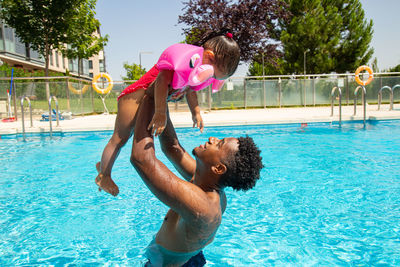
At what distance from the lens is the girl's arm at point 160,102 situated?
2.07 m

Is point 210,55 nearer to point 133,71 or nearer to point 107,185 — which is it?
point 107,185

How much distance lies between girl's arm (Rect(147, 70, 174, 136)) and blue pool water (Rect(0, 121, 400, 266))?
1.55 m

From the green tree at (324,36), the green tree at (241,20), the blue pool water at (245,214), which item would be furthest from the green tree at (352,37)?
the blue pool water at (245,214)

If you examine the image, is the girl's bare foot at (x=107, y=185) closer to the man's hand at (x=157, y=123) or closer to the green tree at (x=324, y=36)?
the man's hand at (x=157, y=123)

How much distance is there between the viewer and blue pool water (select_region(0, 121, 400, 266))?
10.5 ft

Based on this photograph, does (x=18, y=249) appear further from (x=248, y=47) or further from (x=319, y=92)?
(x=248, y=47)

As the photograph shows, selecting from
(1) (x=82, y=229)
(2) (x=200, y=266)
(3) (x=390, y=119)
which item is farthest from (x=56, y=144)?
(3) (x=390, y=119)

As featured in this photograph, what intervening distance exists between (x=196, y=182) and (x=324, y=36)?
94.1 ft

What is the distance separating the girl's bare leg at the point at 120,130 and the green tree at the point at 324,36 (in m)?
26.2

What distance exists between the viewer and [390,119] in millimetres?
12242

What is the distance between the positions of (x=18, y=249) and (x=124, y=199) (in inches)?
66.9

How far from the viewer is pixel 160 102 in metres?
2.12

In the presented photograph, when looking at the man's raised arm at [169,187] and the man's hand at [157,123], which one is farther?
the man's hand at [157,123]

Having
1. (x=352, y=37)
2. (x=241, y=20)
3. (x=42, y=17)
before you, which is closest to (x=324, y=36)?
(x=352, y=37)
